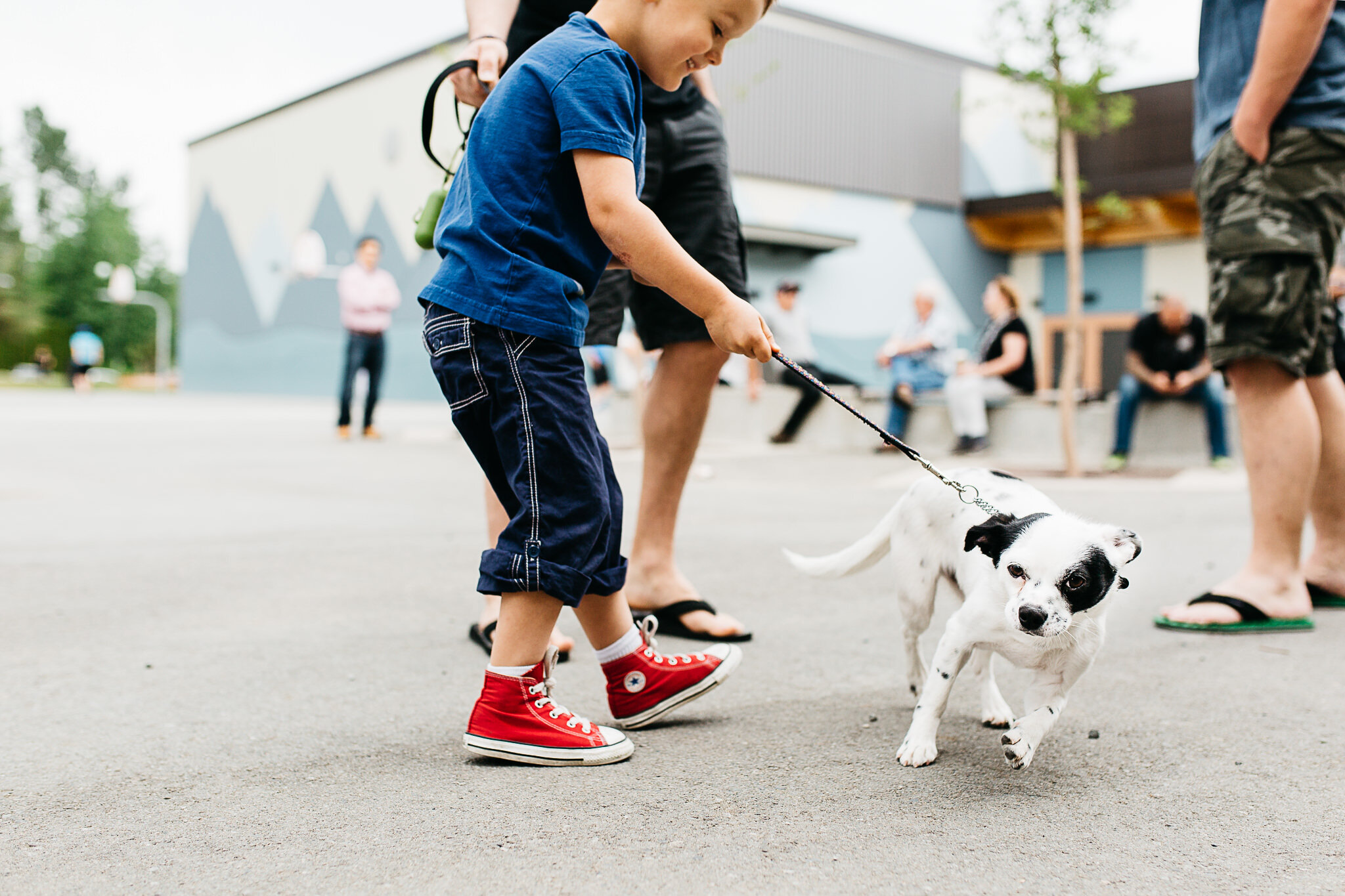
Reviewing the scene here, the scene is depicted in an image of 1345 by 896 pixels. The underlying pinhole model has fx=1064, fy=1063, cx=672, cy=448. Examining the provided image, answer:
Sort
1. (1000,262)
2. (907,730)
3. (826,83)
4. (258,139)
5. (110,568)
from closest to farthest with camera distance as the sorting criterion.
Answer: (907,730), (110,568), (826,83), (1000,262), (258,139)

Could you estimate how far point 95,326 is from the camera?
189 feet

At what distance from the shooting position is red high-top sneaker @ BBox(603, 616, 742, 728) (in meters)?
2.05

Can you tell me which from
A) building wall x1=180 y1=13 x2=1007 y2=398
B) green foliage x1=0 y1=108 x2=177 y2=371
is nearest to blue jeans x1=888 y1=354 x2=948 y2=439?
building wall x1=180 y1=13 x2=1007 y2=398

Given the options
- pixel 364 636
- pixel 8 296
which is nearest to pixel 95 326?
pixel 8 296

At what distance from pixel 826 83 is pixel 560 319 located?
22501 mm

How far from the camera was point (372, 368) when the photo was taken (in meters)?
10.5

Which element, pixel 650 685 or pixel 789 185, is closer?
pixel 650 685

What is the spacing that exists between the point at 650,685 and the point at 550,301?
2.50 ft

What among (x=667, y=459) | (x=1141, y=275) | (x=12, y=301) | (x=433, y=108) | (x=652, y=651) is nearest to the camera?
(x=652, y=651)

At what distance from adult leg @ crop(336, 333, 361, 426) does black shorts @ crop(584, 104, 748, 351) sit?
7.77m

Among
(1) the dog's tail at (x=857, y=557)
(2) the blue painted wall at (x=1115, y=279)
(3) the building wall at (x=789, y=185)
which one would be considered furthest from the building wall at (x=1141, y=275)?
(1) the dog's tail at (x=857, y=557)

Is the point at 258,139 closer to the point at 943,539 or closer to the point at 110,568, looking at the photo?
the point at 110,568

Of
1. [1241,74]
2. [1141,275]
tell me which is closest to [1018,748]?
[1241,74]

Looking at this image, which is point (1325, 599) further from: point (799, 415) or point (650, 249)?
point (799, 415)
